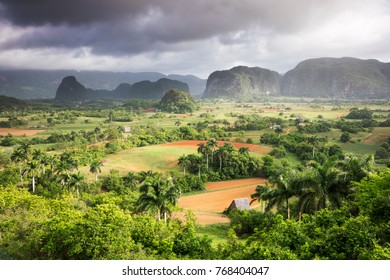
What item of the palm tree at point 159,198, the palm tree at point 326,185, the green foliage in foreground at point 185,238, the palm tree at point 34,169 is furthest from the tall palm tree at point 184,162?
the green foliage in foreground at point 185,238

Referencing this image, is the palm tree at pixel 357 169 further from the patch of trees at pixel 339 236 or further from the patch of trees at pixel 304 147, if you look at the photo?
the patch of trees at pixel 304 147

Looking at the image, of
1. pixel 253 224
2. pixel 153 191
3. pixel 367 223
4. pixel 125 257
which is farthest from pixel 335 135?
pixel 125 257

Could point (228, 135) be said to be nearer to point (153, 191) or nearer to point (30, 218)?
point (153, 191)

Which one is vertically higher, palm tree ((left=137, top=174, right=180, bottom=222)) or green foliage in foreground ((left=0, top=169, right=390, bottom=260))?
green foliage in foreground ((left=0, top=169, right=390, bottom=260))

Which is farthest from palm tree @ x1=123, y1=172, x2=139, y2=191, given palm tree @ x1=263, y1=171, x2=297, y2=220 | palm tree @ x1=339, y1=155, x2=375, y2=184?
palm tree @ x1=339, y1=155, x2=375, y2=184

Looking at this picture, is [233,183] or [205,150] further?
[205,150]

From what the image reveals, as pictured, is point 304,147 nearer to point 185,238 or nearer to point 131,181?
point 131,181

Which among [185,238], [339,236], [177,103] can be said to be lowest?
[185,238]

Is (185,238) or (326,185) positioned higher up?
(326,185)

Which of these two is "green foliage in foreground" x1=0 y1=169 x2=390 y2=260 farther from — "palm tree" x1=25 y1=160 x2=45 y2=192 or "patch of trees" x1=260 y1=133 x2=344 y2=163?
"patch of trees" x1=260 y1=133 x2=344 y2=163

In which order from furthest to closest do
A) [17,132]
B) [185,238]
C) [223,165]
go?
1. [17,132]
2. [223,165]
3. [185,238]

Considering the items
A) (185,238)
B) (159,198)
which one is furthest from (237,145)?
(185,238)

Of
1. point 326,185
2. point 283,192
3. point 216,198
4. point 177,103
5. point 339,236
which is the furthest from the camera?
point 177,103
